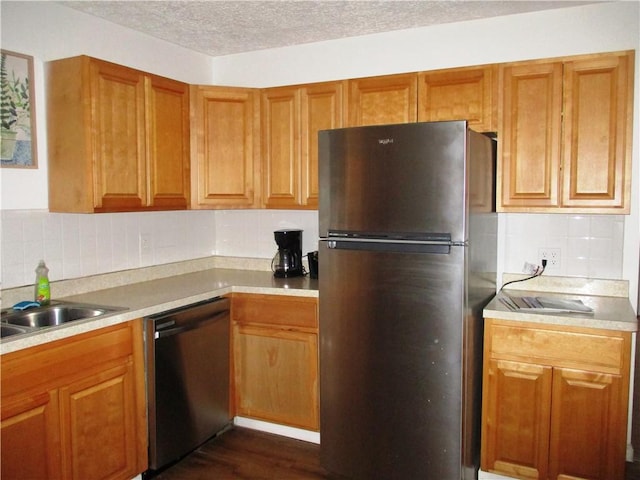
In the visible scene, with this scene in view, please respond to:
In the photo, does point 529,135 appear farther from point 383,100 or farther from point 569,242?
point 383,100

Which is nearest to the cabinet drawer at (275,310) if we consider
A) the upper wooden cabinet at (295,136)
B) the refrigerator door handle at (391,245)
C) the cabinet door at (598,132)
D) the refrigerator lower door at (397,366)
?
the refrigerator lower door at (397,366)

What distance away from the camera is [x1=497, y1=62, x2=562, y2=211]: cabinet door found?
259 centimetres

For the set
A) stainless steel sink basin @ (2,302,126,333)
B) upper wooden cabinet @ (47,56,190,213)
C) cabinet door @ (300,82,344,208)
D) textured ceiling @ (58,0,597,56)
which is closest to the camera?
stainless steel sink basin @ (2,302,126,333)

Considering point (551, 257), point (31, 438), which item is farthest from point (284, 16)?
point (31, 438)

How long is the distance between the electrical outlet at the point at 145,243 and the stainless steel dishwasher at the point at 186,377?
63cm

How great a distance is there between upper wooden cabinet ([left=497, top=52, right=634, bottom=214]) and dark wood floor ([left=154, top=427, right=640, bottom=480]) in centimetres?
148

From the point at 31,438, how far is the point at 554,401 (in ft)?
7.34

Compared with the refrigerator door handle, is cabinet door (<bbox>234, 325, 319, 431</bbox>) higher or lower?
lower

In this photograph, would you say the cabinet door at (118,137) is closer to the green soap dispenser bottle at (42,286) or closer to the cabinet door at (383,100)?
the green soap dispenser bottle at (42,286)

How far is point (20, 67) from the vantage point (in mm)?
2510

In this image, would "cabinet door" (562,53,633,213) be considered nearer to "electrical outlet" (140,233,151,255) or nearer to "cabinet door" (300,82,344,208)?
"cabinet door" (300,82,344,208)

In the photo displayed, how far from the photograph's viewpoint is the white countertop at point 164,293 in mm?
2068

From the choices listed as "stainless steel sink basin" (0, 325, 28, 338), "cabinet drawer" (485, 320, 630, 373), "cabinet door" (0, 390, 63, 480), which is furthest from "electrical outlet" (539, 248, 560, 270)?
"stainless steel sink basin" (0, 325, 28, 338)

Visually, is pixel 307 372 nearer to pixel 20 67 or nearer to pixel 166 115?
pixel 166 115
